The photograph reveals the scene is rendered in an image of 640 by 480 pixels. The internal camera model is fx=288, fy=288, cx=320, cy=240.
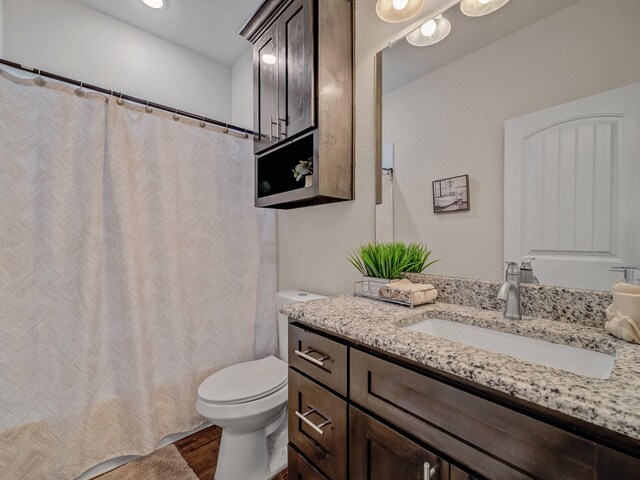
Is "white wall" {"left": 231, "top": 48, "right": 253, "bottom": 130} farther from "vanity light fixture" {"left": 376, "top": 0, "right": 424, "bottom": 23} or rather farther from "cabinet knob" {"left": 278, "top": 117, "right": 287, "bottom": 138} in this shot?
"vanity light fixture" {"left": 376, "top": 0, "right": 424, "bottom": 23}

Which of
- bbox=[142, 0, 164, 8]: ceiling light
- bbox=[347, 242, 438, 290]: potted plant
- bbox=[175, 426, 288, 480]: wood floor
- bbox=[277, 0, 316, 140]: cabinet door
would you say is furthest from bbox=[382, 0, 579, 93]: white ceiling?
bbox=[175, 426, 288, 480]: wood floor

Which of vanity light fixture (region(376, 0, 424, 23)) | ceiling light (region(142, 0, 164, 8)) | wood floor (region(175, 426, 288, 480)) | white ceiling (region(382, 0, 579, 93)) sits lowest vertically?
wood floor (region(175, 426, 288, 480))

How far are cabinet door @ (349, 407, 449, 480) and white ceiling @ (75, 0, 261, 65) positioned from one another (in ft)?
7.38

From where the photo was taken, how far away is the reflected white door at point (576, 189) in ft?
2.48

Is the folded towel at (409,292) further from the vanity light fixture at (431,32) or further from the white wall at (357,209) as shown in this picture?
the vanity light fixture at (431,32)

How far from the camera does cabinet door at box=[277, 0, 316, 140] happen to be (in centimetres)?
126

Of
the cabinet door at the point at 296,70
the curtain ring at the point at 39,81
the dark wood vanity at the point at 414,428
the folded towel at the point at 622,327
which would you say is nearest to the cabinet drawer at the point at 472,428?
the dark wood vanity at the point at 414,428

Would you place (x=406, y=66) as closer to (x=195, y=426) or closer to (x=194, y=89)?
(x=194, y=89)

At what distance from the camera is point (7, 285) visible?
49.8 inches

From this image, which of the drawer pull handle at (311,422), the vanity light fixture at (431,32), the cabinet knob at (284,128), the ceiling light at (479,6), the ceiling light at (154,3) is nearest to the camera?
the drawer pull handle at (311,422)

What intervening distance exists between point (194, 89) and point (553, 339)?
101 inches

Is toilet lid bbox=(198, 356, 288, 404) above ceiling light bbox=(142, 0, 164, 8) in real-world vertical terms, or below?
below

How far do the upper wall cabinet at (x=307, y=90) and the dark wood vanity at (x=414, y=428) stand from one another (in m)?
0.74

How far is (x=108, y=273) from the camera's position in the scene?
1.52 meters
